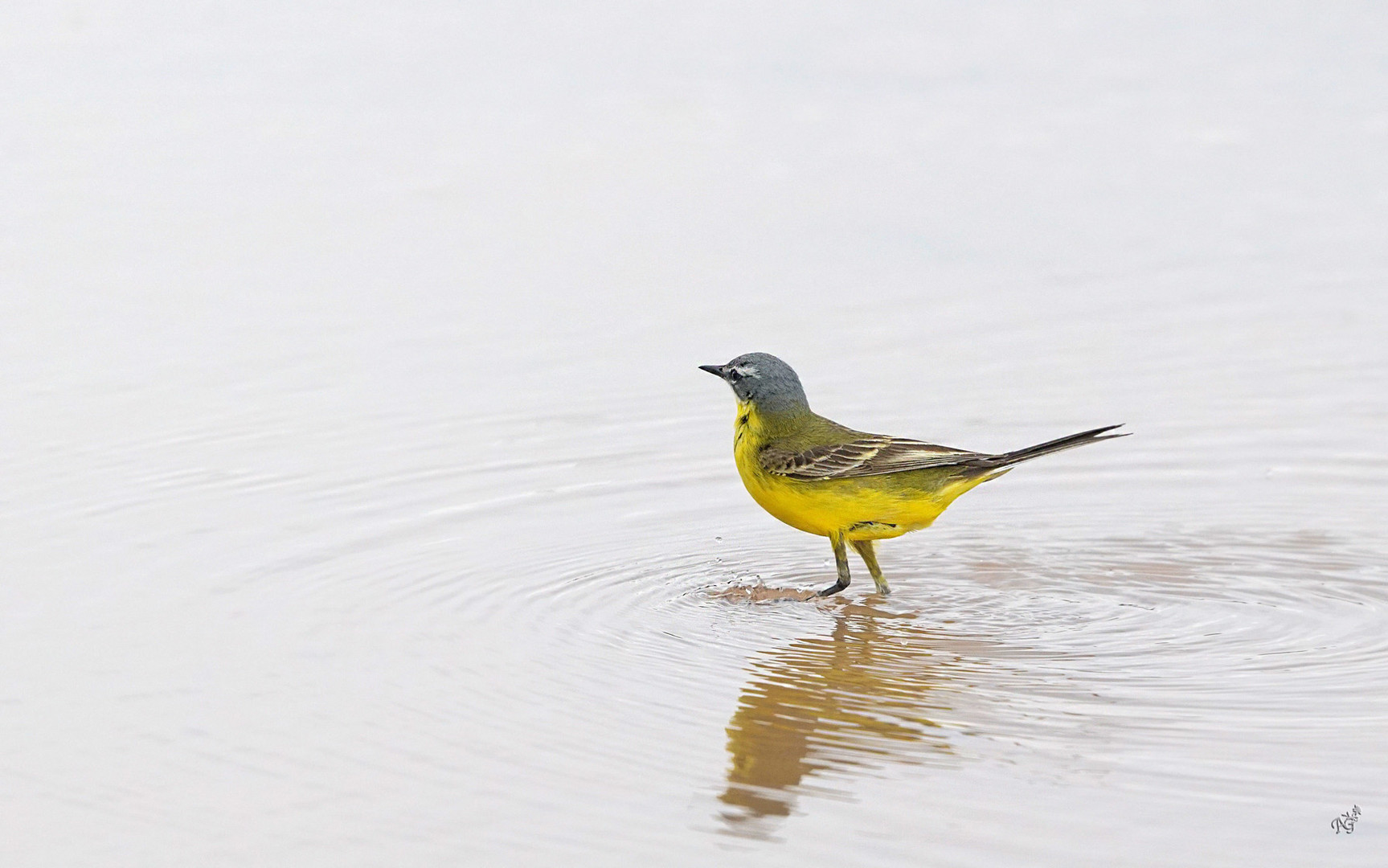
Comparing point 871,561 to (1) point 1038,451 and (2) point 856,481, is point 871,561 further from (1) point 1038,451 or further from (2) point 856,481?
(1) point 1038,451

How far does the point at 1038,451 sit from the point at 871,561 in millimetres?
1085

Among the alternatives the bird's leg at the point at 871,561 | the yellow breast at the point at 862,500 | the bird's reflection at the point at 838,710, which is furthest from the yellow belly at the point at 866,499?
the bird's reflection at the point at 838,710

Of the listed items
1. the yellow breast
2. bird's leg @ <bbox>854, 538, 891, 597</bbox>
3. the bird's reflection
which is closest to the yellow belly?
the yellow breast

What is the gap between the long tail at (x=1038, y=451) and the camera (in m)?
7.58

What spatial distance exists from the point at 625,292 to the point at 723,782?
6662mm

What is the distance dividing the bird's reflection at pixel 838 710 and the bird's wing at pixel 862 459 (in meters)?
0.66

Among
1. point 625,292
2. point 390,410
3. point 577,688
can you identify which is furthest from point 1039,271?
point 577,688

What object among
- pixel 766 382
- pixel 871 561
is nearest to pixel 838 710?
pixel 871 561

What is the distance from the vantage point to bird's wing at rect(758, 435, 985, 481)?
815 centimetres

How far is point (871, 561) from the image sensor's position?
27.7 ft

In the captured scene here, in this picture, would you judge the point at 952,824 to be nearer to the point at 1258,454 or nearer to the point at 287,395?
the point at 1258,454

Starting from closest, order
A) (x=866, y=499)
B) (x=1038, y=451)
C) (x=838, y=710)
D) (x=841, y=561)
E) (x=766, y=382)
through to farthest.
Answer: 1. (x=838, y=710)
2. (x=1038, y=451)
3. (x=866, y=499)
4. (x=841, y=561)
5. (x=766, y=382)

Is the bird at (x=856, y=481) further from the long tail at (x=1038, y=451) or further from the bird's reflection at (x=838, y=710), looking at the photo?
the bird's reflection at (x=838, y=710)

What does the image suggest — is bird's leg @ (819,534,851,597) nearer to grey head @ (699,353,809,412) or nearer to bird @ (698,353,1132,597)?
bird @ (698,353,1132,597)
